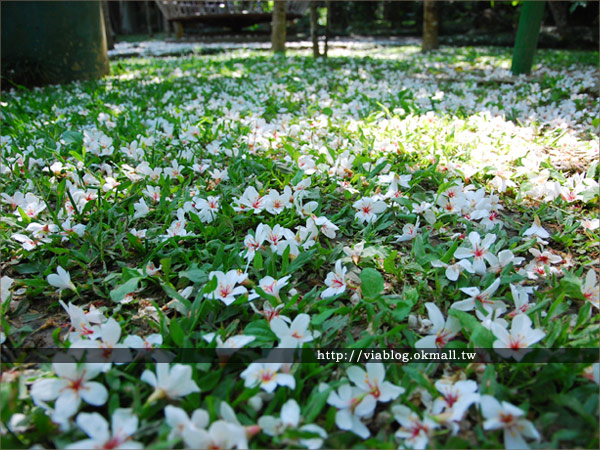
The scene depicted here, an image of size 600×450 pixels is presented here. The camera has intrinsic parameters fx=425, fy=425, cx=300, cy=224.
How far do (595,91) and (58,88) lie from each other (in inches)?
215

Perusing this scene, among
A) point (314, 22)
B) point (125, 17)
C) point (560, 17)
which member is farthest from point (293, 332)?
point (125, 17)

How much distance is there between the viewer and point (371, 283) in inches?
47.5

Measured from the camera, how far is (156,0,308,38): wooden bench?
12734 mm

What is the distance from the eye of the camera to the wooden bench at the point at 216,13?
12734 mm

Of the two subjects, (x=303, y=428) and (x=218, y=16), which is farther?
(x=218, y=16)

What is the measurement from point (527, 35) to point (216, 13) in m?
10.5

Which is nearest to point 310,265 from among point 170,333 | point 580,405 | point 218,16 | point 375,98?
point 170,333

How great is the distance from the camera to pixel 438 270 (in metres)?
1.32

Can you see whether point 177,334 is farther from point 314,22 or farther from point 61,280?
point 314,22

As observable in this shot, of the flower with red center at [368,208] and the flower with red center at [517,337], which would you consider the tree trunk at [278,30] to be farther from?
→ the flower with red center at [517,337]

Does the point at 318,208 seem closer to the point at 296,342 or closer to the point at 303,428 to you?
the point at 296,342

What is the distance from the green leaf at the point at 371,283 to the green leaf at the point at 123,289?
2.14 ft

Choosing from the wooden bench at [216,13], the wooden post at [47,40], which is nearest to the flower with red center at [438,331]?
the wooden post at [47,40]

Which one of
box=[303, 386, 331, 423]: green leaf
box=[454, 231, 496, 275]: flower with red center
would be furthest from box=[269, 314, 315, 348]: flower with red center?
box=[454, 231, 496, 275]: flower with red center
